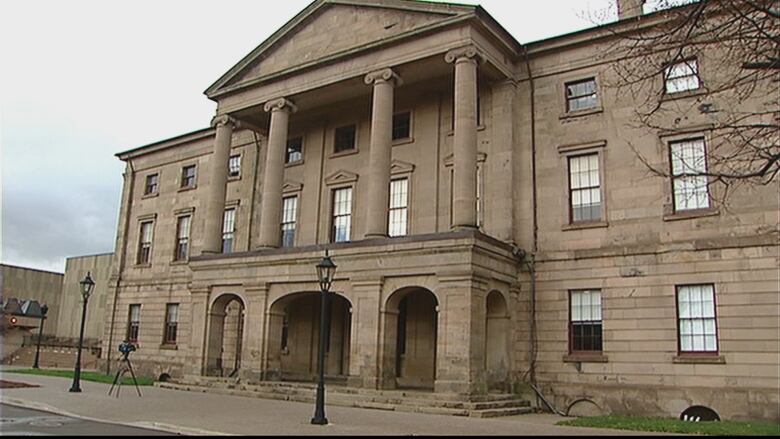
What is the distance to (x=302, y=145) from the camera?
3212 cm

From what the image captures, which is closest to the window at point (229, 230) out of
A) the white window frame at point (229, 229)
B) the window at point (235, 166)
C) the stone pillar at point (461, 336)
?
the white window frame at point (229, 229)

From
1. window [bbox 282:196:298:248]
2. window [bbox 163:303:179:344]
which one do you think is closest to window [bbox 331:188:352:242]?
window [bbox 282:196:298:248]

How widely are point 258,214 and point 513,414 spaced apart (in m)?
17.5

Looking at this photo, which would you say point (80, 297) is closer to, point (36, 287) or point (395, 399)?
point (36, 287)

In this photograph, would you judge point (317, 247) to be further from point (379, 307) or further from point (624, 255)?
point (624, 255)

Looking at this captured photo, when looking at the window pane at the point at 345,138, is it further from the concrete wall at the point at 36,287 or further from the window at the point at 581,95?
the concrete wall at the point at 36,287

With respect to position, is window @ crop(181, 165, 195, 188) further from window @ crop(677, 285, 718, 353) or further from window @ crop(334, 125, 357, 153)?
window @ crop(677, 285, 718, 353)

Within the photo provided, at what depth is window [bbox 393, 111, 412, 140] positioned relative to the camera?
28.7 meters

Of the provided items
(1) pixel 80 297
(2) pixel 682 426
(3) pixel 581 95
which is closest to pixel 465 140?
(3) pixel 581 95

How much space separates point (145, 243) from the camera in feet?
130

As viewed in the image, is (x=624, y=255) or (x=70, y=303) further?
(x=70, y=303)

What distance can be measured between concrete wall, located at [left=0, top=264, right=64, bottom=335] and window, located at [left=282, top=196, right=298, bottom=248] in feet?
148

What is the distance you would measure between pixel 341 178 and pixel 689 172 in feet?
46.2

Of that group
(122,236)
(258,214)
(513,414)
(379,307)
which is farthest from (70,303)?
(513,414)
